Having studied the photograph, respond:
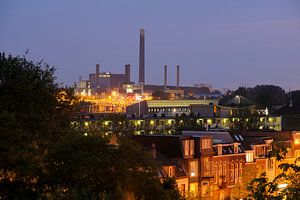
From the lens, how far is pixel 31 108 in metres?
29.9

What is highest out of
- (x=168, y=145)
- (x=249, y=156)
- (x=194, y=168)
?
(x=168, y=145)

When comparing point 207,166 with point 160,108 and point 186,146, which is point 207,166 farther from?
point 160,108

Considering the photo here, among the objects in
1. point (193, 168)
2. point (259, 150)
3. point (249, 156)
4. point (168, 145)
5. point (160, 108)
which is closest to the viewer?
point (168, 145)

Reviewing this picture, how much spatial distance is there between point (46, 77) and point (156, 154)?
328 inches

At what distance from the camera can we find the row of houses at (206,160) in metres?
38.3

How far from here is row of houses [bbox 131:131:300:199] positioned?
38.3 meters

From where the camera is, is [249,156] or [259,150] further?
[259,150]

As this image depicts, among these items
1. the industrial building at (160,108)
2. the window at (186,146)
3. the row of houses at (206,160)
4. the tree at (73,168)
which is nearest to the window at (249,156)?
the row of houses at (206,160)

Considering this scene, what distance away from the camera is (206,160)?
4144 centimetres

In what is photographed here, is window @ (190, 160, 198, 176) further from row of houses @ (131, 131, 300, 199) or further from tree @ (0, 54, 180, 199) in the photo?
tree @ (0, 54, 180, 199)

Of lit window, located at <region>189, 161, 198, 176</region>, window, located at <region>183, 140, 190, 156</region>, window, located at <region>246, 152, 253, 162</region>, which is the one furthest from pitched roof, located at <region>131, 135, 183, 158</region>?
window, located at <region>246, 152, 253, 162</region>

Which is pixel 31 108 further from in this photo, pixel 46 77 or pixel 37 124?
pixel 46 77

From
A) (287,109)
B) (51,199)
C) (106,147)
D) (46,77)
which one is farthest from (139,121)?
(51,199)

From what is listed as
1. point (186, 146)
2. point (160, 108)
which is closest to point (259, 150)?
point (186, 146)
